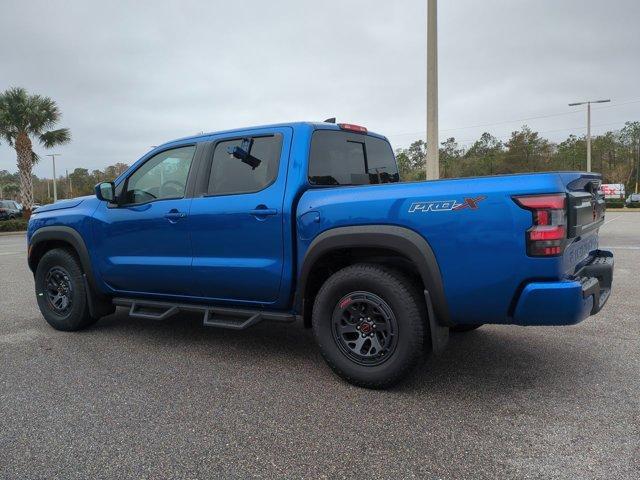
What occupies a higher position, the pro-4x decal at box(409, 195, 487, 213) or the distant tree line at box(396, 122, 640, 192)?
the distant tree line at box(396, 122, 640, 192)

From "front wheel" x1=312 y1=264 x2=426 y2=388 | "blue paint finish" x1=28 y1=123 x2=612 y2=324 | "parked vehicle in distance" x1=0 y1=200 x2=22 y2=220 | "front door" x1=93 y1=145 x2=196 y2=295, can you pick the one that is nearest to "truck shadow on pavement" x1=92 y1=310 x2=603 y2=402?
"front wheel" x1=312 y1=264 x2=426 y2=388

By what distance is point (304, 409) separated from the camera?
3203 millimetres

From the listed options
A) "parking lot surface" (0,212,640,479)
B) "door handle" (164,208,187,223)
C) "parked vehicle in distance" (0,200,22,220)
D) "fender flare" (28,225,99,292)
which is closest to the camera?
"parking lot surface" (0,212,640,479)

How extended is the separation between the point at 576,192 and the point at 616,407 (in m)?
1.34

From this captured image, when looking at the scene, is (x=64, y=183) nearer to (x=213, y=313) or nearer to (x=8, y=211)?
(x=8, y=211)

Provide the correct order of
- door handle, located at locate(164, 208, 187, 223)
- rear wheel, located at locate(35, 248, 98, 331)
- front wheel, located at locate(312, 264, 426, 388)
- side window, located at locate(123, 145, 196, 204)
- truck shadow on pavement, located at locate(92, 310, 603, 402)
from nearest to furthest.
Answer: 1. front wheel, located at locate(312, 264, 426, 388)
2. truck shadow on pavement, located at locate(92, 310, 603, 402)
3. door handle, located at locate(164, 208, 187, 223)
4. side window, located at locate(123, 145, 196, 204)
5. rear wheel, located at locate(35, 248, 98, 331)

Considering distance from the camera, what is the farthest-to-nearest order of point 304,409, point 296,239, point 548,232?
point 296,239, point 304,409, point 548,232

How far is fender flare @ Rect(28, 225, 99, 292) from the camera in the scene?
4.92 m

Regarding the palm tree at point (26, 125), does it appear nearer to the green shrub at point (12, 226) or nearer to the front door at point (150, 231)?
the green shrub at point (12, 226)

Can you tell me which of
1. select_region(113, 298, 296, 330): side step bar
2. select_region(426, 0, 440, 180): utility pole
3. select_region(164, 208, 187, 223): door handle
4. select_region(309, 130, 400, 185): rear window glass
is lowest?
select_region(113, 298, 296, 330): side step bar

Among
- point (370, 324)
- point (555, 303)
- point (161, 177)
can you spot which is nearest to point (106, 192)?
point (161, 177)

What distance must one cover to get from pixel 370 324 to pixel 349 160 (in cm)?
159

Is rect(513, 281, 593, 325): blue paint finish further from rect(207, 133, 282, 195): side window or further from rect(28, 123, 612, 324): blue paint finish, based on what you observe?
→ rect(207, 133, 282, 195): side window

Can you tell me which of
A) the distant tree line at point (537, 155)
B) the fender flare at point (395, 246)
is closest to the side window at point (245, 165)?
the fender flare at point (395, 246)
